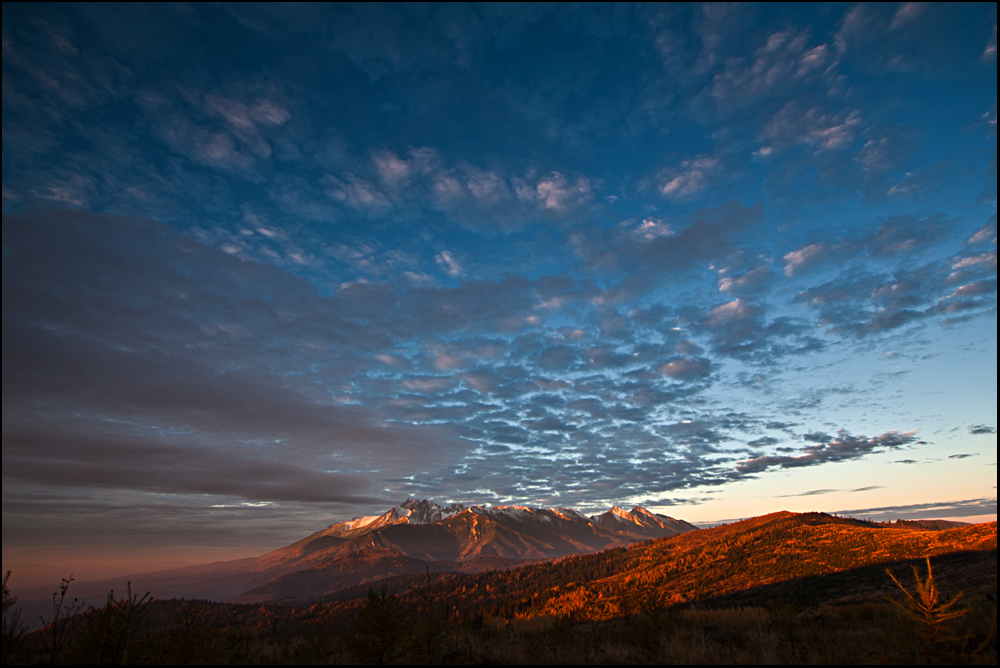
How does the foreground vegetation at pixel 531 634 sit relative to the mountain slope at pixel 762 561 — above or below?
above

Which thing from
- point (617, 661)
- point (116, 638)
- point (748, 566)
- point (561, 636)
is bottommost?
point (748, 566)

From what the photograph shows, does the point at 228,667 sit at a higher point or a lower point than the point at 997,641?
higher

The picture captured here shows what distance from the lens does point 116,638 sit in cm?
1116

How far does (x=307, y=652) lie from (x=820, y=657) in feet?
61.8

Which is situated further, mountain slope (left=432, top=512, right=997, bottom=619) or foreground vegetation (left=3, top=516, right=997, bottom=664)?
mountain slope (left=432, top=512, right=997, bottom=619)

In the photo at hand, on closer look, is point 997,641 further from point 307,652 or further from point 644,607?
point 307,652

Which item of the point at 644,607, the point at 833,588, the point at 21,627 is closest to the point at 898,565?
the point at 833,588

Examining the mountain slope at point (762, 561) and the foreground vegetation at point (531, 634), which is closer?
the foreground vegetation at point (531, 634)

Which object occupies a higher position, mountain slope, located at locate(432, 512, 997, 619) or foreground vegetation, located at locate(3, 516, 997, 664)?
foreground vegetation, located at locate(3, 516, 997, 664)

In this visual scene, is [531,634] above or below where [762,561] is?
above

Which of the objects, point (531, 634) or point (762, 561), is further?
point (762, 561)

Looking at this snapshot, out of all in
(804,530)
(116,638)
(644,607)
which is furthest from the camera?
(804,530)

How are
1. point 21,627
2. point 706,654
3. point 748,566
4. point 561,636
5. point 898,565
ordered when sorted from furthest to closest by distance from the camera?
point 748,566 < point 898,565 < point 561,636 < point 706,654 < point 21,627

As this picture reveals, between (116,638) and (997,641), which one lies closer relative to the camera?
(116,638)
